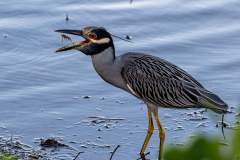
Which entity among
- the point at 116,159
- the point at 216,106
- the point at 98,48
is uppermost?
the point at 98,48

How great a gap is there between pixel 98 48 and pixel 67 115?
100 cm

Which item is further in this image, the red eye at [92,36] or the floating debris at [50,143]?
the floating debris at [50,143]

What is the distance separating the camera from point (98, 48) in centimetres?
550

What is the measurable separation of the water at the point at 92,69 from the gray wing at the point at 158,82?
1.14ft

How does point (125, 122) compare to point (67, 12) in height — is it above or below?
below

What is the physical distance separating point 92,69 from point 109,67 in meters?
1.42

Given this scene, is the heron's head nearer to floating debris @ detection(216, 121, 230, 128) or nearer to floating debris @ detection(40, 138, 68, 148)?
floating debris @ detection(40, 138, 68, 148)

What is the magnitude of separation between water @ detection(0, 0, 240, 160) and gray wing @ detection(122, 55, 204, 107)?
1.14ft

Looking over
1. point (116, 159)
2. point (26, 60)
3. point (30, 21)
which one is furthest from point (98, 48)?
point (30, 21)

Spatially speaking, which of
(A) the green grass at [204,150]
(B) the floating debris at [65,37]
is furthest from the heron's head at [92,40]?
(A) the green grass at [204,150]

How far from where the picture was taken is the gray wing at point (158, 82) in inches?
219

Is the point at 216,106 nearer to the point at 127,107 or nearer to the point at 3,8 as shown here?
the point at 127,107

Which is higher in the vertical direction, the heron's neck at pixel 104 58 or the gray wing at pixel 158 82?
A: the heron's neck at pixel 104 58

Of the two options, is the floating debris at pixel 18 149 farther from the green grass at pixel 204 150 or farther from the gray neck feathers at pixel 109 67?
the green grass at pixel 204 150
